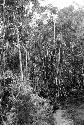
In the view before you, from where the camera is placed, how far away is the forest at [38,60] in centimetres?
1316

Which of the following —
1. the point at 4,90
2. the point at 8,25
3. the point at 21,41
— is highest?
the point at 8,25

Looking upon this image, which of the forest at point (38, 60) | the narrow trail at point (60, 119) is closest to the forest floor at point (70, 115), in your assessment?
the narrow trail at point (60, 119)

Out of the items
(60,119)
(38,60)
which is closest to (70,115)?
(60,119)

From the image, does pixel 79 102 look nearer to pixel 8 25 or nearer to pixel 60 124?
pixel 60 124

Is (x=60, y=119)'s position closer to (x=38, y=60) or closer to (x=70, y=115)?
(x=70, y=115)

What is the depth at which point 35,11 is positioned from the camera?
1803 cm

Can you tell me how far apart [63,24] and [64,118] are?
974 cm

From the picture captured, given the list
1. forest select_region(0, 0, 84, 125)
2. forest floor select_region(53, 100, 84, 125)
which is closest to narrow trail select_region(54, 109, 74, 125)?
forest floor select_region(53, 100, 84, 125)

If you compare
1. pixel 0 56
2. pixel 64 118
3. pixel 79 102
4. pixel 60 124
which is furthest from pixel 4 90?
pixel 79 102

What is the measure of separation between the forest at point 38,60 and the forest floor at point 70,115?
31.6 inches

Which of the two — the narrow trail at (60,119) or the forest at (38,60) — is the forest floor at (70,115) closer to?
the narrow trail at (60,119)

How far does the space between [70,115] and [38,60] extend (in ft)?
20.1

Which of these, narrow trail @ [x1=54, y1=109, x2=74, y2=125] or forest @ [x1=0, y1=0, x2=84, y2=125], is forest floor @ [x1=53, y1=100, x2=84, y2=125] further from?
forest @ [x1=0, y1=0, x2=84, y2=125]

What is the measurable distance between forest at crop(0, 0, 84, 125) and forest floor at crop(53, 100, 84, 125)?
80cm
